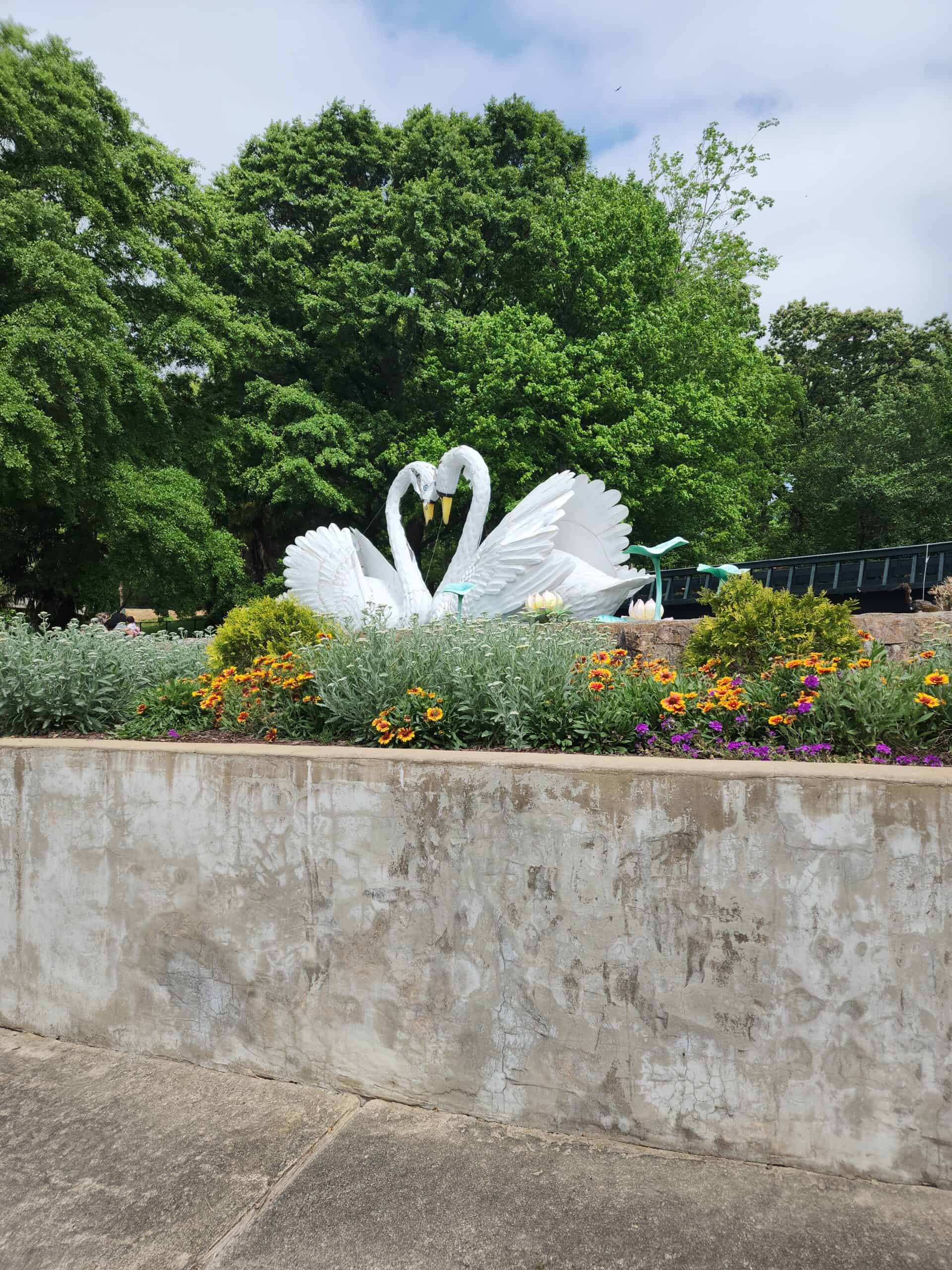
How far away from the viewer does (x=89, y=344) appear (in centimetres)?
1425

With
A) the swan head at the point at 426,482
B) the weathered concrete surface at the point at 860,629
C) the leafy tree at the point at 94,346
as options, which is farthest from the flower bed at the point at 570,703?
the leafy tree at the point at 94,346

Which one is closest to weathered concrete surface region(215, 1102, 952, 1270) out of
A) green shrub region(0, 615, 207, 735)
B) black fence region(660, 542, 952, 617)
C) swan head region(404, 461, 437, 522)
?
green shrub region(0, 615, 207, 735)

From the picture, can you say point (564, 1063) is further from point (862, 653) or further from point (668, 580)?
point (668, 580)

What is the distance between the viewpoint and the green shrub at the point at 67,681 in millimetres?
4602

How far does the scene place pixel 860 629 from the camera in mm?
6066

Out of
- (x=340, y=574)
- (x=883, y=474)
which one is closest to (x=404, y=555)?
(x=340, y=574)

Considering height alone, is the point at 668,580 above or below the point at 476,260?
below

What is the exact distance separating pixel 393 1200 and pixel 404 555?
926 centimetres

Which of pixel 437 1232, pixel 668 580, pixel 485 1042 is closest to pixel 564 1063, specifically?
pixel 485 1042

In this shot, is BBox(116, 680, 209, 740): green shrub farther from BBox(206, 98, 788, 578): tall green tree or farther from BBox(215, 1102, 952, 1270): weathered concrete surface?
BBox(206, 98, 788, 578): tall green tree

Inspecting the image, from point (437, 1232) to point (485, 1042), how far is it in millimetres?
645

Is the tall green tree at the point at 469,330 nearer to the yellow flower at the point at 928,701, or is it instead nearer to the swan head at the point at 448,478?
the swan head at the point at 448,478

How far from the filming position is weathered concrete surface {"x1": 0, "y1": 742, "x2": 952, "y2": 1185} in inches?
99.3

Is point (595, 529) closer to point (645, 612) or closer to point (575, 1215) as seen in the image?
point (645, 612)
